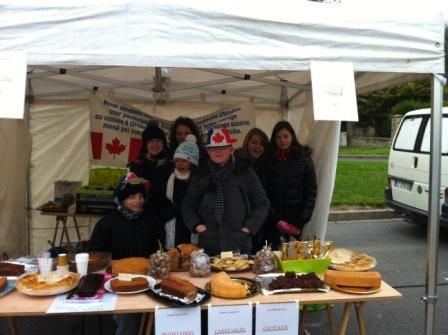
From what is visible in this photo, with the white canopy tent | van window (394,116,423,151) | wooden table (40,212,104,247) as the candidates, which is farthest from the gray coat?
van window (394,116,423,151)

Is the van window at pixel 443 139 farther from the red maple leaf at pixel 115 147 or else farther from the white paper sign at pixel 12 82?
the white paper sign at pixel 12 82

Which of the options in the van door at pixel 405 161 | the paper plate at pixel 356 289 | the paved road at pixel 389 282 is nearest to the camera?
the paper plate at pixel 356 289

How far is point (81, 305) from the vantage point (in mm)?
2115

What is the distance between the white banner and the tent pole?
274 centimetres

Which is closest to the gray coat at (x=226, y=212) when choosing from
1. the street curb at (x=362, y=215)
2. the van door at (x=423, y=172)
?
the van door at (x=423, y=172)

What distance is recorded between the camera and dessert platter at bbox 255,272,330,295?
231 cm

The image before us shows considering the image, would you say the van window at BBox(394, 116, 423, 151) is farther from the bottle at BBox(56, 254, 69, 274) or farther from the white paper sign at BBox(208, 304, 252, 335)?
the bottle at BBox(56, 254, 69, 274)

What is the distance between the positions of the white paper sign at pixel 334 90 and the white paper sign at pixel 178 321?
4.04ft

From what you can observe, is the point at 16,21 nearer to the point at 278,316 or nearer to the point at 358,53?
the point at 358,53

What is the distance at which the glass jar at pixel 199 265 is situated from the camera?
2549 mm

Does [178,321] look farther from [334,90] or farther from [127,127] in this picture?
[127,127]

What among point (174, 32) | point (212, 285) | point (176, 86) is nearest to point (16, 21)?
point (174, 32)

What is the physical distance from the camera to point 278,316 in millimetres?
2199

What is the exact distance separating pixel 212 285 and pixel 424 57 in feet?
5.65
